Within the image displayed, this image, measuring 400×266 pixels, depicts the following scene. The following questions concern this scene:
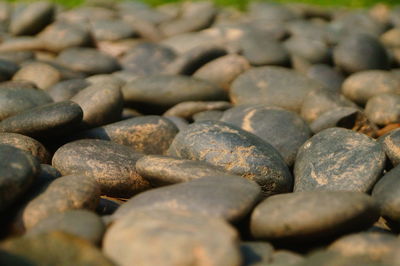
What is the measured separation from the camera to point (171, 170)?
2939 mm

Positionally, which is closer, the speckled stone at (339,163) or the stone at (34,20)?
the speckled stone at (339,163)

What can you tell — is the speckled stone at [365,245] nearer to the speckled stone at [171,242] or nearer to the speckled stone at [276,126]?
the speckled stone at [171,242]

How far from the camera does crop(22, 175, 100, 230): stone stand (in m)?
2.58

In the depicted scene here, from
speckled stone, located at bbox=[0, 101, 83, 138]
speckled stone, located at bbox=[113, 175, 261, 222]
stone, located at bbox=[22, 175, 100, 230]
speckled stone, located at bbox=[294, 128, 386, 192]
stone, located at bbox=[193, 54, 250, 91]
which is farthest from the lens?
stone, located at bbox=[193, 54, 250, 91]

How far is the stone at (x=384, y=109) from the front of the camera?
14.7 ft

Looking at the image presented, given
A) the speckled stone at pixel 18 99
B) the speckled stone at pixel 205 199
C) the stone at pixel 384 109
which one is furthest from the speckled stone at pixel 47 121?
the stone at pixel 384 109

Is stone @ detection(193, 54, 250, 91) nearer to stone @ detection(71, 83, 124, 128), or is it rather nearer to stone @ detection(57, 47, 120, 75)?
stone @ detection(57, 47, 120, 75)

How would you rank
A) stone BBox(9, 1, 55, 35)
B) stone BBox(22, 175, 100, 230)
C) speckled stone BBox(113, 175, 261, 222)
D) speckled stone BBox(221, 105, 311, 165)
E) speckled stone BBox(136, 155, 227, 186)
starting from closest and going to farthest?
1. speckled stone BBox(113, 175, 261, 222)
2. stone BBox(22, 175, 100, 230)
3. speckled stone BBox(136, 155, 227, 186)
4. speckled stone BBox(221, 105, 311, 165)
5. stone BBox(9, 1, 55, 35)

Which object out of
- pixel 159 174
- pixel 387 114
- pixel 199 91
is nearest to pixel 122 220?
pixel 159 174

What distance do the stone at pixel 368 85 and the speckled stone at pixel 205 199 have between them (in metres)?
2.84

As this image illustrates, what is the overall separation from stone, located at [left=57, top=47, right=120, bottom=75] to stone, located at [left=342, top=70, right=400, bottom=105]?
8.87 feet

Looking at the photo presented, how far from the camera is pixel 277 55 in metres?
5.77

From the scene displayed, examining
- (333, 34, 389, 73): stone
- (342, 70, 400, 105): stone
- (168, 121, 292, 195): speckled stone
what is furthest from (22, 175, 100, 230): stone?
(333, 34, 389, 73): stone

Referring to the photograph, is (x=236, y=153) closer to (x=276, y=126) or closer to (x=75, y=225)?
(x=276, y=126)
